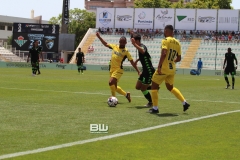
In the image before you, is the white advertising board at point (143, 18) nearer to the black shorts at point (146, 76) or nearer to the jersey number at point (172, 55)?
the black shorts at point (146, 76)

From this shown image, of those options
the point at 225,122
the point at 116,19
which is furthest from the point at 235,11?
the point at 225,122

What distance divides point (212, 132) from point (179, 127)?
793 millimetres

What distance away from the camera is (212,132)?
9.60 meters

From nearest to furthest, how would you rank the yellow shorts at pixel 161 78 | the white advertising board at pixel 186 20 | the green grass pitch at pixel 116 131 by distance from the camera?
the green grass pitch at pixel 116 131 → the yellow shorts at pixel 161 78 → the white advertising board at pixel 186 20

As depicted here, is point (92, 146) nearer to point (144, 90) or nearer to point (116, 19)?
point (144, 90)

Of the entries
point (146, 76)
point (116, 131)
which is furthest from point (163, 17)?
point (116, 131)

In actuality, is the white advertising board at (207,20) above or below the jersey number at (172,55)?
above

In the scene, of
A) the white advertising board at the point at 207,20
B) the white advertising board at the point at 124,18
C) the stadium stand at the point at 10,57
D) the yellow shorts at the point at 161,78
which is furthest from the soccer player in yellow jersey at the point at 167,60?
the white advertising board at the point at 124,18

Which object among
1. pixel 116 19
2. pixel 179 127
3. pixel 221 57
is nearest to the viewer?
pixel 179 127

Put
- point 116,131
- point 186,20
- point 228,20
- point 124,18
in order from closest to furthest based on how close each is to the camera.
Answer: point 116,131
point 228,20
point 186,20
point 124,18

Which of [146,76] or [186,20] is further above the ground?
[186,20]

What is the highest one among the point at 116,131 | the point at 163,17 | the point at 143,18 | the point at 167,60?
the point at 163,17

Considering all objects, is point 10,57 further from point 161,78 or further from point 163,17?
point 161,78

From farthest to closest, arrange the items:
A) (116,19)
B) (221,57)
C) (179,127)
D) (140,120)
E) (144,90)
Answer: (116,19)
(221,57)
(144,90)
(140,120)
(179,127)
